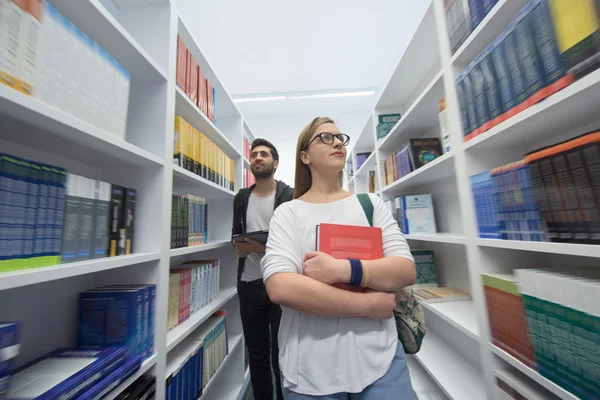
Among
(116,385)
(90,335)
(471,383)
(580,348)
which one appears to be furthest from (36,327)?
(471,383)

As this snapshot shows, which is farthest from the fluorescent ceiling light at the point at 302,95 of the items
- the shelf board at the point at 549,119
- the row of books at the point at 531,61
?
the shelf board at the point at 549,119

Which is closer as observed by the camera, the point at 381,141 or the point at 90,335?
the point at 90,335

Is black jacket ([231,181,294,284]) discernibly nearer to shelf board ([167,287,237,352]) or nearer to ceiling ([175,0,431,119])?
shelf board ([167,287,237,352])

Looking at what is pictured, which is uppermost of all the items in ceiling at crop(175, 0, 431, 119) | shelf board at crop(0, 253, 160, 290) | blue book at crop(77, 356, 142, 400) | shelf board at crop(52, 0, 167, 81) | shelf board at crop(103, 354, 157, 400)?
ceiling at crop(175, 0, 431, 119)

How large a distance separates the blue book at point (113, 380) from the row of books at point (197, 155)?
895 millimetres

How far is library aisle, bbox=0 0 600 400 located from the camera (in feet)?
2.01

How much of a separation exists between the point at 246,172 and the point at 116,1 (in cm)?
168

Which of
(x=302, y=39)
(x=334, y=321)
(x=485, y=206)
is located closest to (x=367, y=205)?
(x=334, y=321)

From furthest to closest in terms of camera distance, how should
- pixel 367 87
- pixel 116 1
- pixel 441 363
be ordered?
1. pixel 367 87
2. pixel 441 363
3. pixel 116 1

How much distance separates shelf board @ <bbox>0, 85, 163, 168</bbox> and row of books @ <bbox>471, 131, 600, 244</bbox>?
1.41 meters

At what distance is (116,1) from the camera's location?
1.21 metres

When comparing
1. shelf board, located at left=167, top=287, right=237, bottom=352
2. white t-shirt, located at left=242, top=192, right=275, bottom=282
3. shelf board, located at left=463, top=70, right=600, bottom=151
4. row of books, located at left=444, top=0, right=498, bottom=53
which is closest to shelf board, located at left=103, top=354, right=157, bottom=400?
shelf board, located at left=167, top=287, right=237, bottom=352

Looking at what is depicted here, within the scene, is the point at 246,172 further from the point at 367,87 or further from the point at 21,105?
the point at 367,87

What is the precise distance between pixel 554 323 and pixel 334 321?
0.67 m
